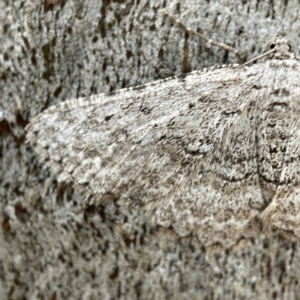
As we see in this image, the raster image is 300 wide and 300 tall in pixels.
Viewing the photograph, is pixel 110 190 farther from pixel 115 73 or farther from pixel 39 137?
pixel 115 73

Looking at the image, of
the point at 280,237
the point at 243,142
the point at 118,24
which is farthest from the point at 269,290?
the point at 118,24

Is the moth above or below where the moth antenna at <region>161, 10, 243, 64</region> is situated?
below

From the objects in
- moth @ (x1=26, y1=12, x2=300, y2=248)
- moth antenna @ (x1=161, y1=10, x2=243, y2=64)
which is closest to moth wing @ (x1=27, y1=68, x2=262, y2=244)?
moth @ (x1=26, y1=12, x2=300, y2=248)

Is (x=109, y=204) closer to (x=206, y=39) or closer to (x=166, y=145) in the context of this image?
(x=166, y=145)

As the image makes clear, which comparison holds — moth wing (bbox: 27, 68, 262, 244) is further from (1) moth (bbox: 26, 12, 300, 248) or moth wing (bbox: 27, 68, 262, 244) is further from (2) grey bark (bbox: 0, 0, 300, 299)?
(2) grey bark (bbox: 0, 0, 300, 299)

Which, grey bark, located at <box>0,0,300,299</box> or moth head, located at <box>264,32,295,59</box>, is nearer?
moth head, located at <box>264,32,295,59</box>

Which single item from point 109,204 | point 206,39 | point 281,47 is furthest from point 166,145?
point 281,47
